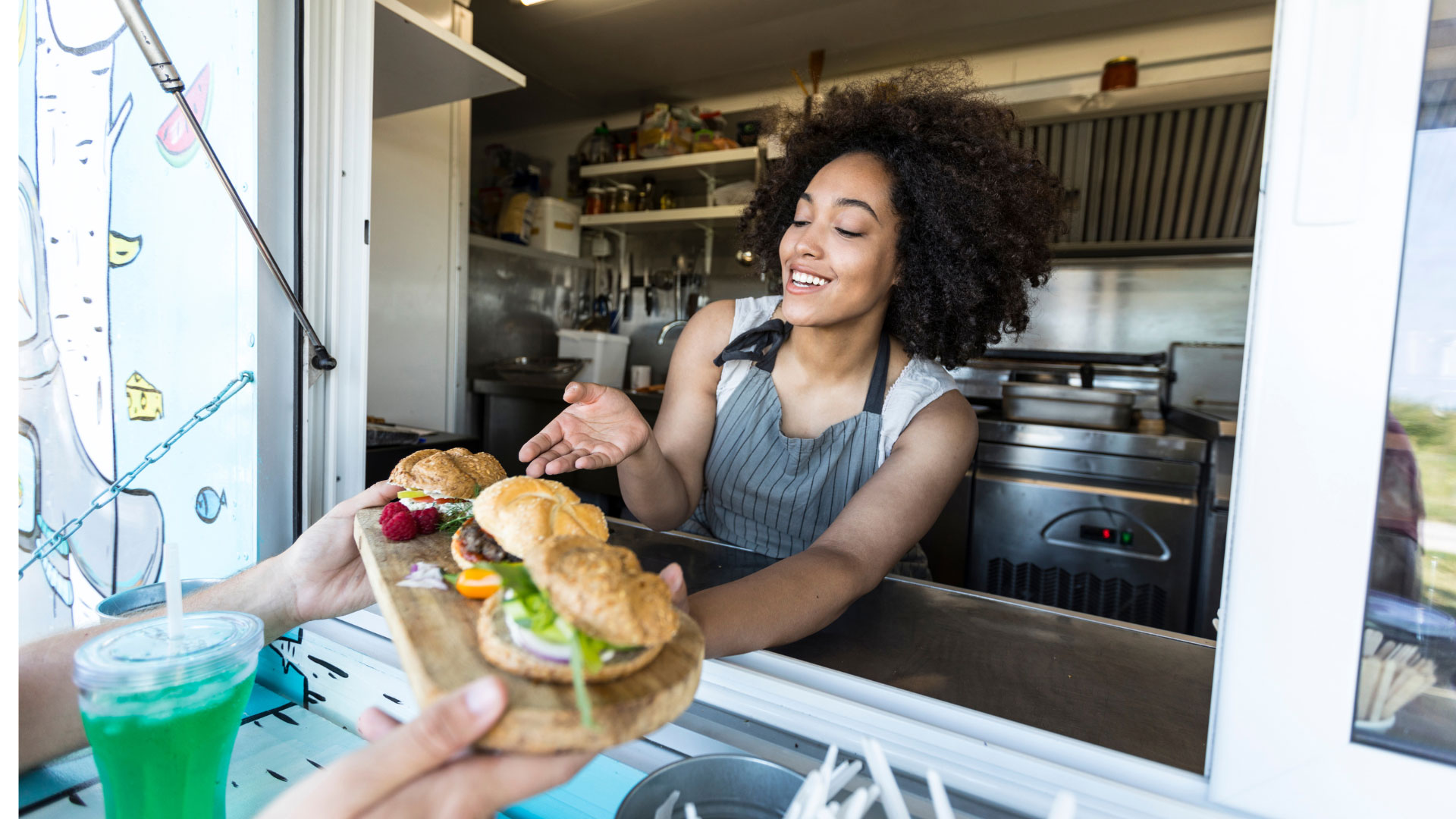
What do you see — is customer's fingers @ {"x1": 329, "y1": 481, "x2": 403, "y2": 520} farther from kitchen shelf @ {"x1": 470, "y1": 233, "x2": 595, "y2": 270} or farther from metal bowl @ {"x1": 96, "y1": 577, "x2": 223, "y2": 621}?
kitchen shelf @ {"x1": 470, "y1": 233, "x2": 595, "y2": 270}

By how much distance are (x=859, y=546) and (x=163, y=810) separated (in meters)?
0.91

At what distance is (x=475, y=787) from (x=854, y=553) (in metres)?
0.76

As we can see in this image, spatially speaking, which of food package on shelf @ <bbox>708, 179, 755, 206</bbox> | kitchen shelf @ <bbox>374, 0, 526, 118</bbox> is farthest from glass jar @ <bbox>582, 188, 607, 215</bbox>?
kitchen shelf @ <bbox>374, 0, 526, 118</bbox>

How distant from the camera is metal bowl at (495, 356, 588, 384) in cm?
406

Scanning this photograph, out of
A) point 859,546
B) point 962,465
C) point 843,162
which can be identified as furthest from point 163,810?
point 843,162

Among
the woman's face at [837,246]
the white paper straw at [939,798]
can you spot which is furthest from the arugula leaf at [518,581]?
the woman's face at [837,246]

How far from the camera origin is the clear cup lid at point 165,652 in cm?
63

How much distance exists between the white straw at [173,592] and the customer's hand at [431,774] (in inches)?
12.1

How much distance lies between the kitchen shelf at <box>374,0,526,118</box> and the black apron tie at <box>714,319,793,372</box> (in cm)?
95

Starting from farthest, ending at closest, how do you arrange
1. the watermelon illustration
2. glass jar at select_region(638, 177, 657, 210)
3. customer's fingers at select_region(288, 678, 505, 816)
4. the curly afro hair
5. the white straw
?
glass jar at select_region(638, 177, 657, 210), the curly afro hair, the watermelon illustration, the white straw, customer's fingers at select_region(288, 678, 505, 816)

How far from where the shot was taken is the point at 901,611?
122cm

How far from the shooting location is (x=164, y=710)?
66cm

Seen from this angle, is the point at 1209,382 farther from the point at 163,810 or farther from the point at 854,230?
the point at 163,810

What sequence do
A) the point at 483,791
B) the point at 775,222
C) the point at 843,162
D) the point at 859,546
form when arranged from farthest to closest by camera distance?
the point at 775,222, the point at 843,162, the point at 859,546, the point at 483,791
